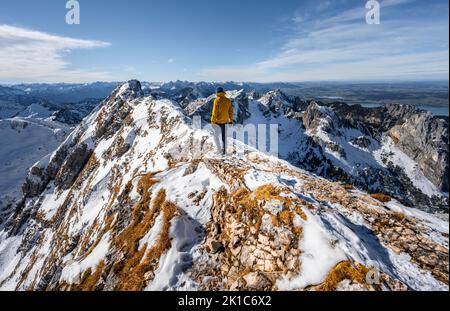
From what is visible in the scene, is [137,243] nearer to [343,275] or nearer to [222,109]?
[222,109]

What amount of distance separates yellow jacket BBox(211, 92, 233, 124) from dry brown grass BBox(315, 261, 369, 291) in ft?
47.7

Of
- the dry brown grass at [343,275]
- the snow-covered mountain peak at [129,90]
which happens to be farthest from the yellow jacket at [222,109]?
the snow-covered mountain peak at [129,90]

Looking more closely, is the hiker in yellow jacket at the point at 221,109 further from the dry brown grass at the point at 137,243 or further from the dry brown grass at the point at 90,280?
the dry brown grass at the point at 90,280

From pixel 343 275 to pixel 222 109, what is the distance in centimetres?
1505

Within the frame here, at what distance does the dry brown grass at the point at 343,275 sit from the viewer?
9.74 m

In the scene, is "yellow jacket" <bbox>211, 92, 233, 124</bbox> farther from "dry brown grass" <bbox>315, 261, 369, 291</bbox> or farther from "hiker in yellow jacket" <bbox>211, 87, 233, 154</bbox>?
"dry brown grass" <bbox>315, 261, 369, 291</bbox>

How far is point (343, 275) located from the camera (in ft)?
32.7

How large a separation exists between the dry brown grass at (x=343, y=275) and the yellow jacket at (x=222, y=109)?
1453 cm

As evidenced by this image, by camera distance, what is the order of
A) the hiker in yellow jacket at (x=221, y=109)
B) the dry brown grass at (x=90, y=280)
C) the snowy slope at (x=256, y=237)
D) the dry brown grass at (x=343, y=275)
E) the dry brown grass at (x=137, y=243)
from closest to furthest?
the dry brown grass at (x=343, y=275) → the snowy slope at (x=256, y=237) → the dry brown grass at (x=137, y=243) → the dry brown grass at (x=90, y=280) → the hiker in yellow jacket at (x=221, y=109)

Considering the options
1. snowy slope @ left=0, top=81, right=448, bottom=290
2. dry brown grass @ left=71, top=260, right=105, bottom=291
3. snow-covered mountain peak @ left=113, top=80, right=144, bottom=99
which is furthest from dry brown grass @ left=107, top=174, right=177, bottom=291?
snow-covered mountain peak @ left=113, top=80, right=144, bottom=99

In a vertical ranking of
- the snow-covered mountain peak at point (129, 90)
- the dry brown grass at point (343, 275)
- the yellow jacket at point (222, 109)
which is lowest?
the dry brown grass at point (343, 275)

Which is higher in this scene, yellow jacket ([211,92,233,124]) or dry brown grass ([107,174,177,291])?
yellow jacket ([211,92,233,124])

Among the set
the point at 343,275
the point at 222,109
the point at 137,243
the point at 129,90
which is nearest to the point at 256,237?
the point at 343,275

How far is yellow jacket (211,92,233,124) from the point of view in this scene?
21312mm
